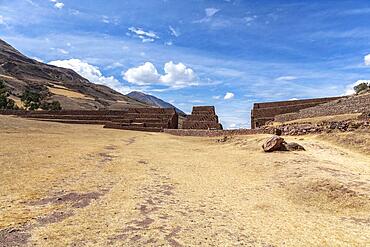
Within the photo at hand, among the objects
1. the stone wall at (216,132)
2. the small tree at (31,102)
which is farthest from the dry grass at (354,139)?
the small tree at (31,102)

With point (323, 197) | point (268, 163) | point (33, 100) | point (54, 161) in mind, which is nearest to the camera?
point (323, 197)

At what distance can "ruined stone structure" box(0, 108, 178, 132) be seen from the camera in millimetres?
44969

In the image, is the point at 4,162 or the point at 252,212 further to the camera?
the point at 4,162

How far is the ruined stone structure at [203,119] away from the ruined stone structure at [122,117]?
2811mm

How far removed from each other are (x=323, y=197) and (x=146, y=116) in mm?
38624

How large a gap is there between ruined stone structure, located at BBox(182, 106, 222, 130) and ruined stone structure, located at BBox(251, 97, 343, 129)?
15.5ft

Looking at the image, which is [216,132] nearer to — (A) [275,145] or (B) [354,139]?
(A) [275,145]

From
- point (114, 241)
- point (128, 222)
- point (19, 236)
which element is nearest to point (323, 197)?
point (128, 222)

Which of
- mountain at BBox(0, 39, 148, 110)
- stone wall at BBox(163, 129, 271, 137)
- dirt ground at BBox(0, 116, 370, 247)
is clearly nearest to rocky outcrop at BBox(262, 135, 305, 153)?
dirt ground at BBox(0, 116, 370, 247)

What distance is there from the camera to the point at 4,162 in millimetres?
13852

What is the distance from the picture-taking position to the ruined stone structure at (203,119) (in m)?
43.0

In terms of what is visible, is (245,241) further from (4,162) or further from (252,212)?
(4,162)

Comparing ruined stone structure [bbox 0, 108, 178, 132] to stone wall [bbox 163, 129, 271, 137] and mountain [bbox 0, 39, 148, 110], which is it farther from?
mountain [bbox 0, 39, 148, 110]

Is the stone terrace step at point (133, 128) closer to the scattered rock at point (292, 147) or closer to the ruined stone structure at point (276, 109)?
the ruined stone structure at point (276, 109)
